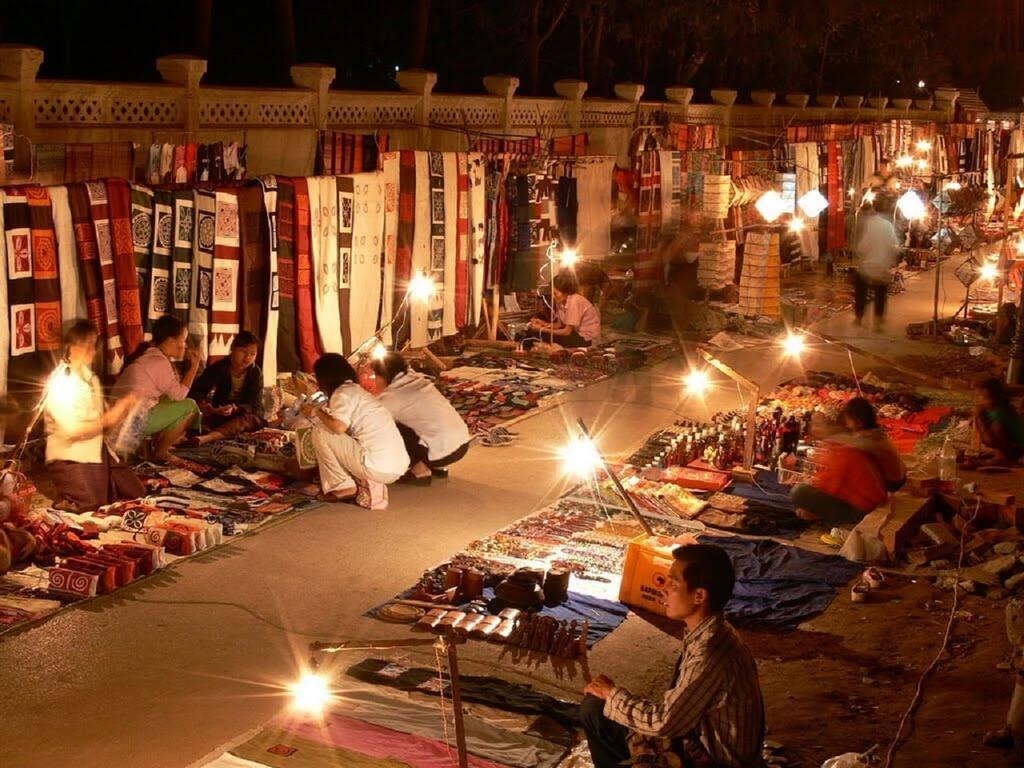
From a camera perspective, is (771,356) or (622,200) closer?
(771,356)

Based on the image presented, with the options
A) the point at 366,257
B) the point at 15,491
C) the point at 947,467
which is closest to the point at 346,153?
the point at 366,257

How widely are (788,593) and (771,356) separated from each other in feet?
26.2

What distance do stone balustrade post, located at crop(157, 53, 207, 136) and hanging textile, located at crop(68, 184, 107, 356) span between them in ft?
7.11

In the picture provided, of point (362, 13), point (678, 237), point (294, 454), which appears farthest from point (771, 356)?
point (362, 13)

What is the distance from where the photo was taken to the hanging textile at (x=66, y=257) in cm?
979

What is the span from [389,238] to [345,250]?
818 millimetres

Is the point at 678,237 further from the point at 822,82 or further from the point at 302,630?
the point at 822,82

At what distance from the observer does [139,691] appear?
6516mm

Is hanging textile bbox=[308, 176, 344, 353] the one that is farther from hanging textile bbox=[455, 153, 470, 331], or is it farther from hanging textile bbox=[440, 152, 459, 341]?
hanging textile bbox=[455, 153, 470, 331]

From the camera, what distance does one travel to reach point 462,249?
14.7 metres

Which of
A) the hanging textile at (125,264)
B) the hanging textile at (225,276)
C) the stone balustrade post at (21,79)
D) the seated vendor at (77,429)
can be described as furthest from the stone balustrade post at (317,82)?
the seated vendor at (77,429)

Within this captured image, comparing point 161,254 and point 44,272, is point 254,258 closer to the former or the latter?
point 161,254

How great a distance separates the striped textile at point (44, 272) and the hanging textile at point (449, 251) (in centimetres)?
513

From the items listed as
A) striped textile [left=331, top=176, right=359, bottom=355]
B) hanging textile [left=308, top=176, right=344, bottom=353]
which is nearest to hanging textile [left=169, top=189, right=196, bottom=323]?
hanging textile [left=308, top=176, right=344, bottom=353]
